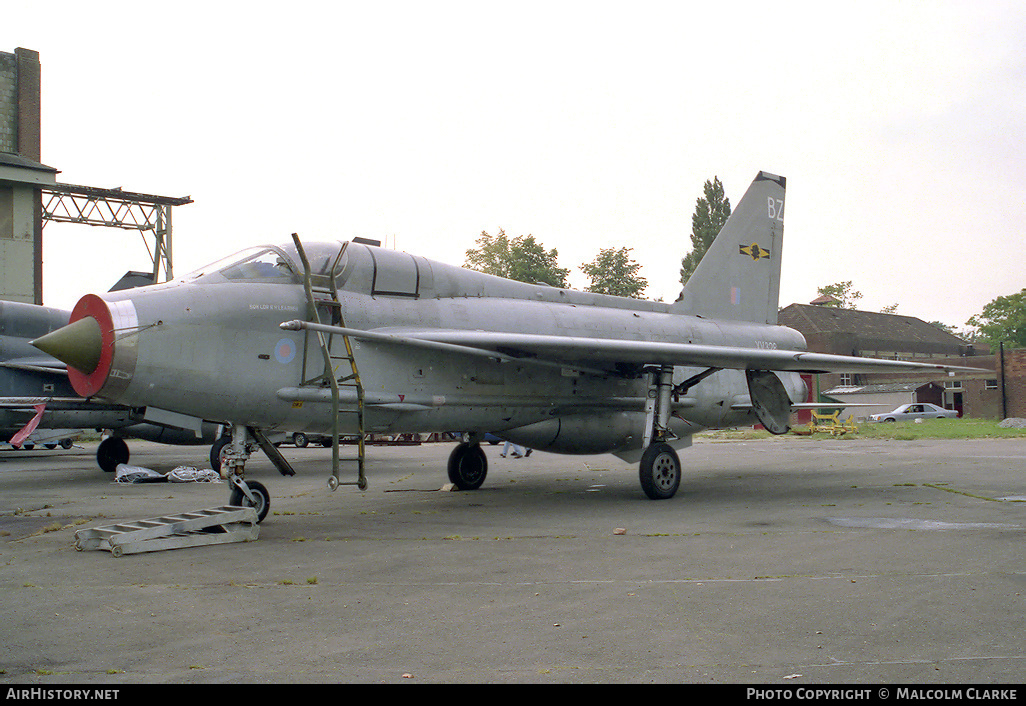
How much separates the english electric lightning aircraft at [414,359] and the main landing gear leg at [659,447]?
0.9 inches

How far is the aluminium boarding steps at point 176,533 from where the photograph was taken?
705 cm

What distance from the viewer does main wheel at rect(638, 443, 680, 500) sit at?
416 inches

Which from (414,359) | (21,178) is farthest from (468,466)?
(21,178)

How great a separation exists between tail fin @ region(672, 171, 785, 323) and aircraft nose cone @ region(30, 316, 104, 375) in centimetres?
978

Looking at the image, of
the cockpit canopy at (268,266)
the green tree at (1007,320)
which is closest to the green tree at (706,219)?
the green tree at (1007,320)

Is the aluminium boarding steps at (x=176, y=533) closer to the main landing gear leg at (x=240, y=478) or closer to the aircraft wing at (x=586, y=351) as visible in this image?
the main landing gear leg at (x=240, y=478)

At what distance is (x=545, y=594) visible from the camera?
5.23m

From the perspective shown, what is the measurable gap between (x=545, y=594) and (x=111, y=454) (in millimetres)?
15639

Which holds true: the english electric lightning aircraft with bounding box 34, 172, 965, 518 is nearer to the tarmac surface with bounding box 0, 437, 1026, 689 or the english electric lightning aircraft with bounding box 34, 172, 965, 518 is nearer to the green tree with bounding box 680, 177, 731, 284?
the tarmac surface with bounding box 0, 437, 1026, 689

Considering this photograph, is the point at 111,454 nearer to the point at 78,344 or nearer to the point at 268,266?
the point at 268,266

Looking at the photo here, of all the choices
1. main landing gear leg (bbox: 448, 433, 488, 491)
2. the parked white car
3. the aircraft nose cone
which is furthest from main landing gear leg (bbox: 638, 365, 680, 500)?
the parked white car

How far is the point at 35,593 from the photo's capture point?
5.47 m

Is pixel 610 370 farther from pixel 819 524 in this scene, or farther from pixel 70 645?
pixel 70 645

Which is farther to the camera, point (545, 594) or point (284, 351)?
point (284, 351)
